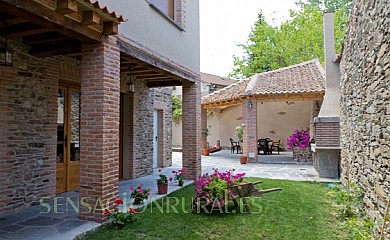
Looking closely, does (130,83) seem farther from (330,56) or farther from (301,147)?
(301,147)

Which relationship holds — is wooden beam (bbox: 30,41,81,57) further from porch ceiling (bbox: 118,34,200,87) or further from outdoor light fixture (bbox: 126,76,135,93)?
outdoor light fixture (bbox: 126,76,135,93)

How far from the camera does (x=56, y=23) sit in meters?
3.89

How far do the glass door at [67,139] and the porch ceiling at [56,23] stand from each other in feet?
4.70

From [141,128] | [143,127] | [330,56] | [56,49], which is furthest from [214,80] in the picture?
[56,49]

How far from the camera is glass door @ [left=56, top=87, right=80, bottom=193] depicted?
6688 millimetres

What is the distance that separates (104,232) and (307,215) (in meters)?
3.59

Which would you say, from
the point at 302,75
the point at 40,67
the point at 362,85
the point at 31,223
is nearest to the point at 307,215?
the point at 362,85

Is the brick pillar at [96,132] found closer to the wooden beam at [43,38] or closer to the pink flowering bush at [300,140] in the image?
the wooden beam at [43,38]

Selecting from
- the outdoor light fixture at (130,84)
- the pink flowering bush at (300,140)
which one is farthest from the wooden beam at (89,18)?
the pink flowering bush at (300,140)

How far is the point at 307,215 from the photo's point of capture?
5.47m

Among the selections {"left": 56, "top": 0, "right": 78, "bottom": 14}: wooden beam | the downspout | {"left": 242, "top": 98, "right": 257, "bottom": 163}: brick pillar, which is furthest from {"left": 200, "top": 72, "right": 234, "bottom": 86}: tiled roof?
{"left": 56, "top": 0, "right": 78, "bottom": 14}: wooden beam

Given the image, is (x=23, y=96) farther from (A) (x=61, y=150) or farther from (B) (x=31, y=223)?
(B) (x=31, y=223)

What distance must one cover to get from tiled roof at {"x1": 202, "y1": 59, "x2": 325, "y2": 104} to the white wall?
516cm

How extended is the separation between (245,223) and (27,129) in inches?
171
